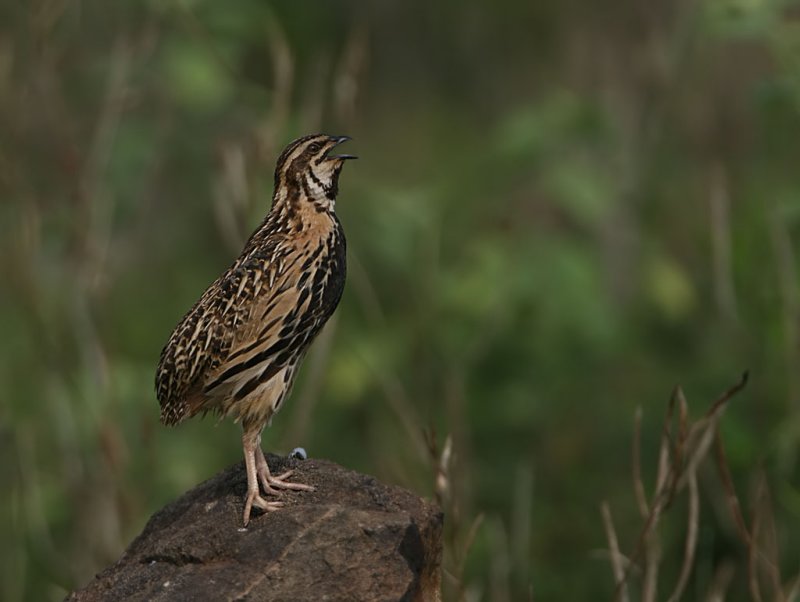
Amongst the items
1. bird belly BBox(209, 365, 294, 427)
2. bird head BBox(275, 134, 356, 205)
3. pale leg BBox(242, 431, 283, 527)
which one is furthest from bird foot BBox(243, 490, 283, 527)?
bird head BBox(275, 134, 356, 205)

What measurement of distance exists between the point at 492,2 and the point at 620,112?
2.84 m

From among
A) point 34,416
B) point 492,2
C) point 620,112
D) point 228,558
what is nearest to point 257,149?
point 228,558

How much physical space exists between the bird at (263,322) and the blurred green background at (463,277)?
2039mm

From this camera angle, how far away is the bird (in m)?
6.31

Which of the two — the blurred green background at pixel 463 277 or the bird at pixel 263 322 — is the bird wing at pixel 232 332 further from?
the blurred green background at pixel 463 277

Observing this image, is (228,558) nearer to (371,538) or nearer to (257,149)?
(371,538)

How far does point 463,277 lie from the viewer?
11.4 meters

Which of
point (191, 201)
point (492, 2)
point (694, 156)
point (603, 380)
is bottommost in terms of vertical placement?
point (603, 380)

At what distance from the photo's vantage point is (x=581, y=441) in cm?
1296

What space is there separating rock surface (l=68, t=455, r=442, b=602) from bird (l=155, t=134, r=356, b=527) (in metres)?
0.21

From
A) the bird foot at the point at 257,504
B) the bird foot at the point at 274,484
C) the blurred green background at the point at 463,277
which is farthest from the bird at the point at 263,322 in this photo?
the blurred green background at the point at 463,277

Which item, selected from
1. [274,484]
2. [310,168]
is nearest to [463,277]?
[310,168]

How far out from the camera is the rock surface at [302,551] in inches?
217

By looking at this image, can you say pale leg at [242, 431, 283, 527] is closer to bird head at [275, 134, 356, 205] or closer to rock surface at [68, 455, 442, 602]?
rock surface at [68, 455, 442, 602]
